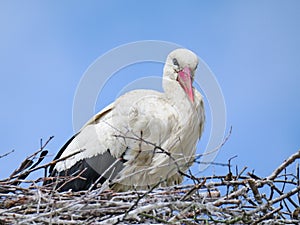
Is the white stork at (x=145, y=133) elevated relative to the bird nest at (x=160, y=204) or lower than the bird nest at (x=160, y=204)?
elevated

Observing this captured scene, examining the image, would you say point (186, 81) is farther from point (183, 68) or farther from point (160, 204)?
point (160, 204)

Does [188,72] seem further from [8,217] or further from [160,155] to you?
[8,217]

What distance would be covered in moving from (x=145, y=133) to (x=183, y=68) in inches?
22.0

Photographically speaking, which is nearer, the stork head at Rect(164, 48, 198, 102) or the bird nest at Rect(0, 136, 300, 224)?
the bird nest at Rect(0, 136, 300, 224)

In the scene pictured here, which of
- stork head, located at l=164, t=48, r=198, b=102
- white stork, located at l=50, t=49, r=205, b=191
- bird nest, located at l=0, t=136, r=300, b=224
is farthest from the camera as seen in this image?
stork head, located at l=164, t=48, r=198, b=102

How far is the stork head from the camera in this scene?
4871 millimetres

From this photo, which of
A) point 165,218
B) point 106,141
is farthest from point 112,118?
point 165,218

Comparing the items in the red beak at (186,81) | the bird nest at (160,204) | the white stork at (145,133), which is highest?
the red beak at (186,81)

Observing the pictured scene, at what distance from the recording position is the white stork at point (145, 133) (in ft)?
15.6

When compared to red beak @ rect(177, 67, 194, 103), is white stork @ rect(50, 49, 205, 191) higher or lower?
lower

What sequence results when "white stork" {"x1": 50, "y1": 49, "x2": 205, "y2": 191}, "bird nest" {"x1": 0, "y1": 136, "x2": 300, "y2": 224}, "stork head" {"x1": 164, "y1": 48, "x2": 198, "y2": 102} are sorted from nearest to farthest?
"bird nest" {"x1": 0, "y1": 136, "x2": 300, "y2": 224} → "white stork" {"x1": 50, "y1": 49, "x2": 205, "y2": 191} → "stork head" {"x1": 164, "y1": 48, "x2": 198, "y2": 102}

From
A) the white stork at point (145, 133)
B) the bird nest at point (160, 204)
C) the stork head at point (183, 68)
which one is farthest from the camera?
the stork head at point (183, 68)

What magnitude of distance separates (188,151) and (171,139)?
0.88 feet

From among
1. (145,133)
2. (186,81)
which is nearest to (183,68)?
(186,81)
